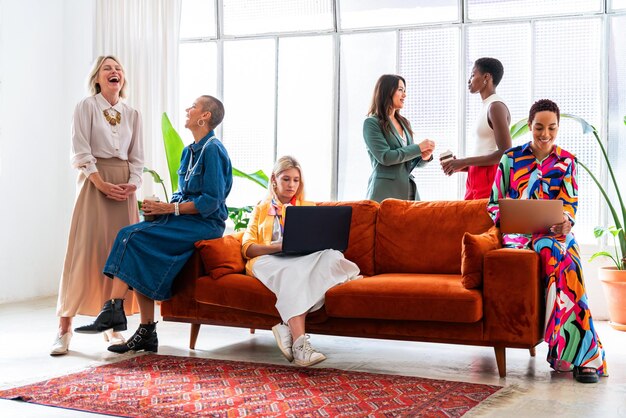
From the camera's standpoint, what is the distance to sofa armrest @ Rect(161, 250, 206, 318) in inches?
160

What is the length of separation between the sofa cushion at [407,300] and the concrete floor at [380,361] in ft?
0.92

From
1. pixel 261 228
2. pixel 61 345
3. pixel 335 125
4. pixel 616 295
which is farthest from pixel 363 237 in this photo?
pixel 335 125

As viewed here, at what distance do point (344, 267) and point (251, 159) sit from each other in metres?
3.05

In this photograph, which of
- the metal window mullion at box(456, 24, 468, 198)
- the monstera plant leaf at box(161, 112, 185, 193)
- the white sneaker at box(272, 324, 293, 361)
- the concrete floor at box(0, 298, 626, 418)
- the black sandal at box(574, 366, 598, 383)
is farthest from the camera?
the metal window mullion at box(456, 24, 468, 198)

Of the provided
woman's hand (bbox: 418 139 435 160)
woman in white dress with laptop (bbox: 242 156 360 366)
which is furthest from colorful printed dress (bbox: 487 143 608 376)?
woman in white dress with laptop (bbox: 242 156 360 366)

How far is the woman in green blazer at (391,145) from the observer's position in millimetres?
4344

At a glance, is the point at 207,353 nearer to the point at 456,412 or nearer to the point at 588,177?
the point at 456,412

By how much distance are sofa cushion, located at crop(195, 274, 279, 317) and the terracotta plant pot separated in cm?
247

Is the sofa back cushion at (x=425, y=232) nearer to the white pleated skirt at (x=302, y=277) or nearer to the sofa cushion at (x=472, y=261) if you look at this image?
the white pleated skirt at (x=302, y=277)

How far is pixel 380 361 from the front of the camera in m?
3.90

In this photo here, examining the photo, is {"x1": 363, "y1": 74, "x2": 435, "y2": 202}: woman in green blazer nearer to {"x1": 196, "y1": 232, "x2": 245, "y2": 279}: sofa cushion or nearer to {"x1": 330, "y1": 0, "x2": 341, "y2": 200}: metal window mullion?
{"x1": 196, "y1": 232, "x2": 245, "y2": 279}: sofa cushion

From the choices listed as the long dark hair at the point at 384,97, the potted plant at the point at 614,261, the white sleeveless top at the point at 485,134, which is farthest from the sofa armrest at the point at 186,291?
the potted plant at the point at 614,261

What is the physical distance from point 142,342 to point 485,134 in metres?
2.11

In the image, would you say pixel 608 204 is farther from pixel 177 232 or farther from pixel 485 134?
pixel 177 232
